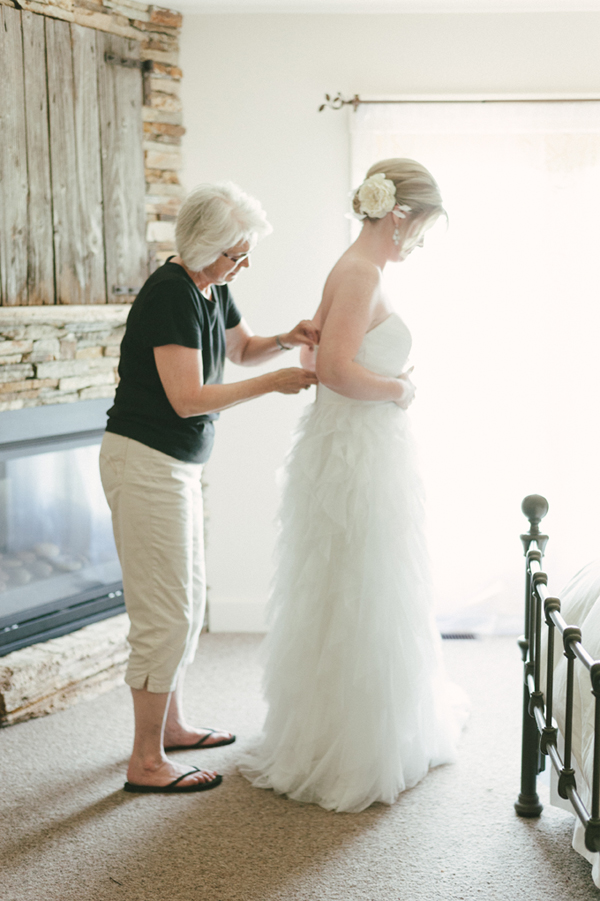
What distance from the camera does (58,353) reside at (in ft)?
9.19

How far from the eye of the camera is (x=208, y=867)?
184 cm

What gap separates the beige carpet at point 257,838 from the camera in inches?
69.4

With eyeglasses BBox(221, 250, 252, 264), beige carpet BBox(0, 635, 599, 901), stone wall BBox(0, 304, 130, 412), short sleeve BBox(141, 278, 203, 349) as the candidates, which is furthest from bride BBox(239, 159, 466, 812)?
stone wall BBox(0, 304, 130, 412)

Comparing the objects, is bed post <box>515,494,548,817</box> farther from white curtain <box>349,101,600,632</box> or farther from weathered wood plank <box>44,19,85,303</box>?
weathered wood plank <box>44,19,85,303</box>

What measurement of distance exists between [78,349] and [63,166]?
1.99 ft

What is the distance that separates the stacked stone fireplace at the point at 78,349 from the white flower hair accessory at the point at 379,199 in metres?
1.14

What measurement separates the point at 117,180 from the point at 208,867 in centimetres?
220

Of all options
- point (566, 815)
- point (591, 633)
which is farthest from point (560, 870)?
point (591, 633)

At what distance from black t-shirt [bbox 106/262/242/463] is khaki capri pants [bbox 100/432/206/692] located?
4cm

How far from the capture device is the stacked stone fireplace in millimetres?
2641

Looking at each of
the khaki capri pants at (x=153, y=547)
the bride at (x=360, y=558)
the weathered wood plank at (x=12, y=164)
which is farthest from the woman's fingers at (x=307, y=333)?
the weathered wood plank at (x=12, y=164)

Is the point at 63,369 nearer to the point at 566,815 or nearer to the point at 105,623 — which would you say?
the point at 105,623

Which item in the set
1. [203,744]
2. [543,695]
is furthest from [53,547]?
[543,695]

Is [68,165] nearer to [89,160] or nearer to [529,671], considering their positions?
[89,160]
